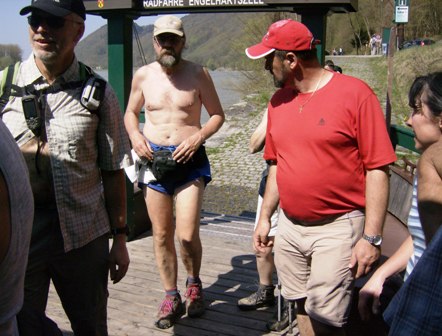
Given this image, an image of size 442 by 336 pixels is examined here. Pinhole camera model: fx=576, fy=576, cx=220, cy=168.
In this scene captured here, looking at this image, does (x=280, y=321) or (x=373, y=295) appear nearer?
(x=373, y=295)

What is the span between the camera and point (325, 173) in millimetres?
2775

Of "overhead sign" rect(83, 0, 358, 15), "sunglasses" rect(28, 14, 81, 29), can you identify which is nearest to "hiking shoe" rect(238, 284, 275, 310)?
"overhead sign" rect(83, 0, 358, 15)

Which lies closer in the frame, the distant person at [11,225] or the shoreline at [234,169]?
the distant person at [11,225]

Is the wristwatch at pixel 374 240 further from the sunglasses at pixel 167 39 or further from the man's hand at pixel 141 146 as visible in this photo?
the sunglasses at pixel 167 39

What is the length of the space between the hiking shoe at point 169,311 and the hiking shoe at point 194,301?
0.21 ft

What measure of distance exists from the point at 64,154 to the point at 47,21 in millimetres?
567

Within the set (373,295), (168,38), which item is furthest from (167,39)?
(373,295)

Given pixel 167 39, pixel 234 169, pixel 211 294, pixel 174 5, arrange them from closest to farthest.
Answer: pixel 167 39 < pixel 211 294 < pixel 174 5 < pixel 234 169

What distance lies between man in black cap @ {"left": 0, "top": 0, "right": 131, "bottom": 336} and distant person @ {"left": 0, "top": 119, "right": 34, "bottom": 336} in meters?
1.02

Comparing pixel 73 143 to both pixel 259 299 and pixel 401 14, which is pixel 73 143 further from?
pixel 401 14

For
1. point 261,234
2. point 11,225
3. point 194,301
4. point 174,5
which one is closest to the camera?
point 11,225

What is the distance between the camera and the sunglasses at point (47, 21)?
2.41m

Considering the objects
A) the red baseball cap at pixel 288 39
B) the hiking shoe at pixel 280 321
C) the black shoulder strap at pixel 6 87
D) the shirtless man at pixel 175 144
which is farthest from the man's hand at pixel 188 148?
the black shoulder strap at pixel 6 87

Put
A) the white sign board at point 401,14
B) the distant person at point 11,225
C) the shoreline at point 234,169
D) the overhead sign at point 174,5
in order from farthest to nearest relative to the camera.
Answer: the shoreline at point 234,169 < the white sign board at point 401,14 < the overhead sign at point 174,5 < the distant person at point 11,225
